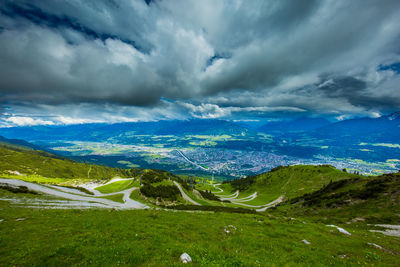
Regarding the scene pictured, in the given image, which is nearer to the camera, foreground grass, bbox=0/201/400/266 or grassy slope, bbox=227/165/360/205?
foreground grass, bbox=0/201/400/266

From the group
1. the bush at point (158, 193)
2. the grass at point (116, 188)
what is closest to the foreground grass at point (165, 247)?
the bush at point (158, 193)

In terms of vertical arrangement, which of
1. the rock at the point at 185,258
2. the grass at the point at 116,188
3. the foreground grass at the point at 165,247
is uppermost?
the rock at the point at 185,258

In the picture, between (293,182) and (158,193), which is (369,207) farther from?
(293,182)

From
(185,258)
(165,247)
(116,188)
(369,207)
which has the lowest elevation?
(116,188)

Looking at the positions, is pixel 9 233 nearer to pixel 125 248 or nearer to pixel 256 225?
pixel 125 248

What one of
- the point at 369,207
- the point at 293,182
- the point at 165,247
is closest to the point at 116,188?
the point at 165,247

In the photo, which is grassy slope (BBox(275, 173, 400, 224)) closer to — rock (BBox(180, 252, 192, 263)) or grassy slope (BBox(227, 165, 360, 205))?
rock (BBox(180, 252, 192, 263))

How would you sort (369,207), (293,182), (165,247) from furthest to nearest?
(293,182) → (369,207) → (165,247)

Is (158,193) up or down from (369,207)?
down

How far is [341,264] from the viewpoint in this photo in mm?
11562

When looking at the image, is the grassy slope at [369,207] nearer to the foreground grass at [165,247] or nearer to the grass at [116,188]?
the foreground grass at [165,247]

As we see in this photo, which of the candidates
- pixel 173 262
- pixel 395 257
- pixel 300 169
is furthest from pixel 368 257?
pixel 300 169

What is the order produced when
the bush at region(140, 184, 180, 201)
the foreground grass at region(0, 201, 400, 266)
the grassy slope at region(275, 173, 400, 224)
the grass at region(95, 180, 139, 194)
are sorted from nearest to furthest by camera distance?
1. the foreground grass at region(0, 201, 400, 266)
2. the grassy slope at region(275, 173, 400, 224)
3. the bush at region(140, 184, 180, 201)
4. the grass at region(95, 180, 139, 194)

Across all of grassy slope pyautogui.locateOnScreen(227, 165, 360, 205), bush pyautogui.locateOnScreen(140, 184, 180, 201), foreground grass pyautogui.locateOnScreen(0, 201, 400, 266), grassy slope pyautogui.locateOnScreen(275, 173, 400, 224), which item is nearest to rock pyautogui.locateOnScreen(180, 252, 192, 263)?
foreground grass pyautogui.locateOnScreen(0, 201, 400, 266)
